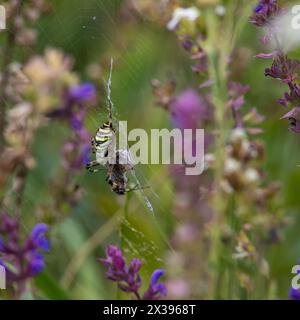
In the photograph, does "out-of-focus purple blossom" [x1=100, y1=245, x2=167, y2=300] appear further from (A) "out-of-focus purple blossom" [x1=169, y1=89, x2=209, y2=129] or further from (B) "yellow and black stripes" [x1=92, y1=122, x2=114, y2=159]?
(A) "out-of-focus purple blossom" [x1=169, y1=89, x2=209, y2=129]

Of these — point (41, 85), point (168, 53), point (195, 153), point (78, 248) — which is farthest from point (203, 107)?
point (168, 53)

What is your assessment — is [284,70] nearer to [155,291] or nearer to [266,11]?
[266,11]

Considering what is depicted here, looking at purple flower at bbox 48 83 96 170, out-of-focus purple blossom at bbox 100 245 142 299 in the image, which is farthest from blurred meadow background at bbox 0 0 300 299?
out-of-focus purple blossom at bbox 100 245 142 299

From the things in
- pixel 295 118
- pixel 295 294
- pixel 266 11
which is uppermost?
pixel 266 11

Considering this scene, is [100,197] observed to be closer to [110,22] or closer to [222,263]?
[110,22]

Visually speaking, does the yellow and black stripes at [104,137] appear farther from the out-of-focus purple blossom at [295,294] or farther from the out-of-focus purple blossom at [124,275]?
the out-of-focus purple blossom at [295,294]

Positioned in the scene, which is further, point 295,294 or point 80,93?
point 80,93

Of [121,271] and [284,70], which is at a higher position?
[284,70]

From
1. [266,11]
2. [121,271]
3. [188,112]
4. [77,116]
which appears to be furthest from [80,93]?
[266,11]
